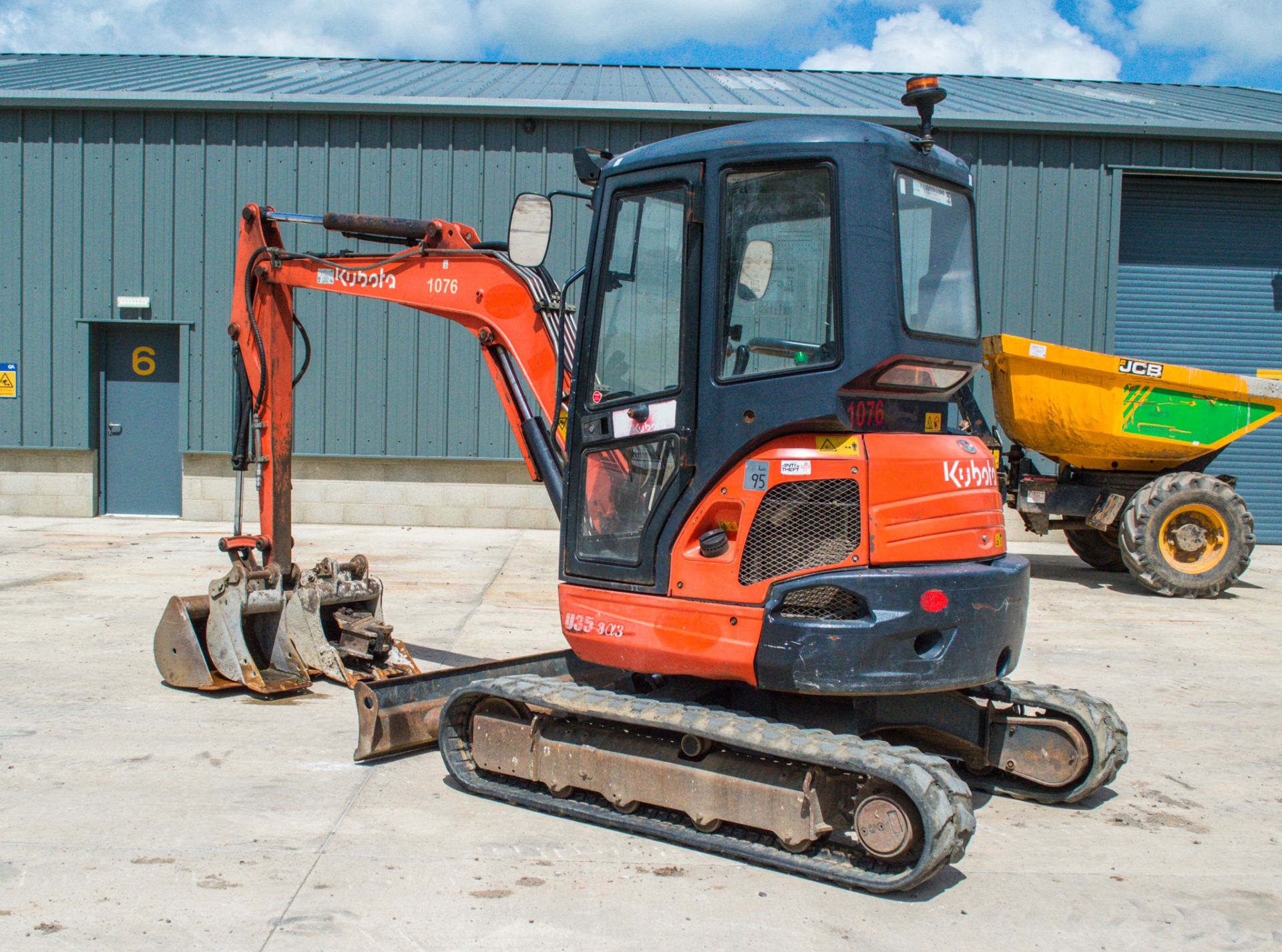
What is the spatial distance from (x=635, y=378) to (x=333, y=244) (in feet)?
36.9

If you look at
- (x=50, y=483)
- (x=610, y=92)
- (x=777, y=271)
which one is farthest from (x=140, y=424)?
(x=777, y=271)

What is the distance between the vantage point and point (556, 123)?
15.1 m

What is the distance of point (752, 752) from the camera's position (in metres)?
4.32

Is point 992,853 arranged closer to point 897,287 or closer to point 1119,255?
point 897,287

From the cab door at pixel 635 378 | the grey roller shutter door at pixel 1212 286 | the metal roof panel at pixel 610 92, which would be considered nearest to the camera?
the cab door at pixel 635 378

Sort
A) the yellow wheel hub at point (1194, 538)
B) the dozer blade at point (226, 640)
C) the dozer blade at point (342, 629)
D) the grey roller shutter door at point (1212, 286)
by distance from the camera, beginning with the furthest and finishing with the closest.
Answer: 1. the grey roller shutter door at point (1212, 286)
2. the yellow wheel hub at point (1194, 538)
3. the dozer blade at point (342, 629)
4. the dozer blade at point (226, 640)

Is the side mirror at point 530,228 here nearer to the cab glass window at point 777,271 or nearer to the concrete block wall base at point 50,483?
the cab glass window at point 777,271

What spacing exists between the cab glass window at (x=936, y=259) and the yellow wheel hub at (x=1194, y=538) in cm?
→ 728

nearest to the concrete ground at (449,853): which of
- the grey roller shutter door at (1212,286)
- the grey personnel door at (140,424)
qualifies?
the grey personnel door at (140,424)

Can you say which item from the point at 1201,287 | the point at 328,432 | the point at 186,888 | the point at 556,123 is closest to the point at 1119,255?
the point at 1201,287

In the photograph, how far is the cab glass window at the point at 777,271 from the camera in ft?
14.2

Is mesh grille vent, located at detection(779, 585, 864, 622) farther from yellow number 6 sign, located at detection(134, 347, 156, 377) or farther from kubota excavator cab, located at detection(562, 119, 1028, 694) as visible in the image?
yellow number 6 sign, located at detection(134, 347, 156, 377)

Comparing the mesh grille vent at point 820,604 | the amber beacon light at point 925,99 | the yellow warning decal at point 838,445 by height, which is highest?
the amber beacon light at point 925,99

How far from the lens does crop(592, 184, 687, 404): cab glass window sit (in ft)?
15.2
